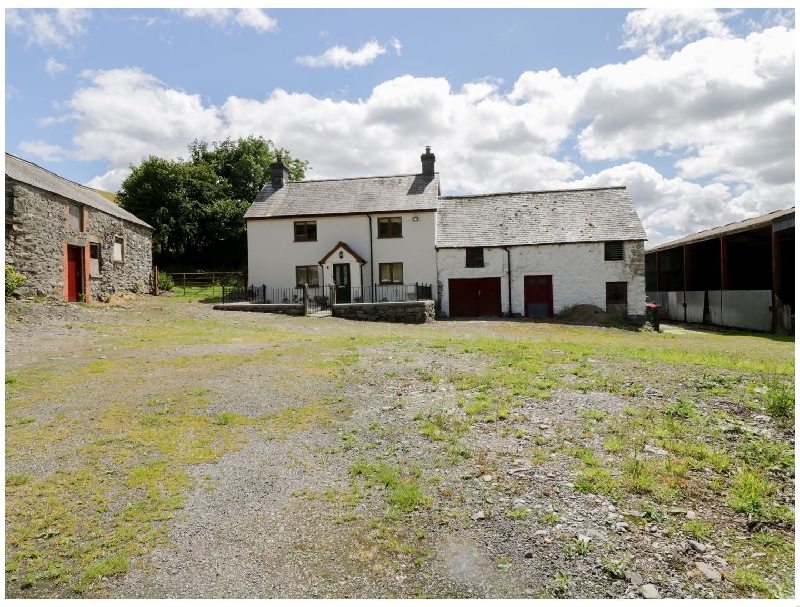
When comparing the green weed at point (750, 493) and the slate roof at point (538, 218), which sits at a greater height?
the slate roof at point (538, 218)

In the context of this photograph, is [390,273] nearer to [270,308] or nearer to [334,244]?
[334,244]

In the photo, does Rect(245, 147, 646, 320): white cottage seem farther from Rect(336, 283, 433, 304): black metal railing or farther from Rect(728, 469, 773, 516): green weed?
Rect(728, 469, 773, 516): green weed

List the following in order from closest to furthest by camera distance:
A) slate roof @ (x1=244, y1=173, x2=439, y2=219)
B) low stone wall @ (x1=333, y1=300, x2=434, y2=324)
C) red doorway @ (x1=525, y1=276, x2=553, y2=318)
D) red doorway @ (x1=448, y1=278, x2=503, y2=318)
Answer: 1. low stone wall @ (x1=333, y1=300, x2=434, y2=324)
2. red doorway @ (x1=525, y1=276, x2=553, y2=318)
3. red doorway @ (x1=448, y1=278, x2=503, y2=318)
4. slate roof @ (x1=244, y1=173, x2=439, y2=219)

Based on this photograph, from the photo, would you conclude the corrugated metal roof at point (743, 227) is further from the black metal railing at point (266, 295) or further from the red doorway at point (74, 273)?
the red doorway at point (74, 273)

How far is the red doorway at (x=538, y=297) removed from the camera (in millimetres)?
27844

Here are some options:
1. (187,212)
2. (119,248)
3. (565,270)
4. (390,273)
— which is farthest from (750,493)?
(187,212)

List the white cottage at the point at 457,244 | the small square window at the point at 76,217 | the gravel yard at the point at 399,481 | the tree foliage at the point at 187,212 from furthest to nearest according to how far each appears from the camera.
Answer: the tree foliage at the point at 187,212
the white cottage at the point at 457,244
the small square window at the point at 76,217
the gravel yard at the point at 399,481

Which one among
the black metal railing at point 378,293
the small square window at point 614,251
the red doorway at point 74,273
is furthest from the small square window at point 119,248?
the small square window at point 614,251

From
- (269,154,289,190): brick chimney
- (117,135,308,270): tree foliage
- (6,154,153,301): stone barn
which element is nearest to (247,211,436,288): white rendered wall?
(269,154,289,190): brick chimney

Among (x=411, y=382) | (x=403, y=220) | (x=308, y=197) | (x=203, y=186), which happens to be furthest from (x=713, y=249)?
(x=203, y=186)

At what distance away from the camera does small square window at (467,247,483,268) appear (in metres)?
28.5

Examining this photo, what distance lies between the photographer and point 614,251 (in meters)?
27.0

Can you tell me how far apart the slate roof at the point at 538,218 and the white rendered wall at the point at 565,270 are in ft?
1.74

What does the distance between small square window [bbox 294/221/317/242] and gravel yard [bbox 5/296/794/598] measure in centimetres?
2026
